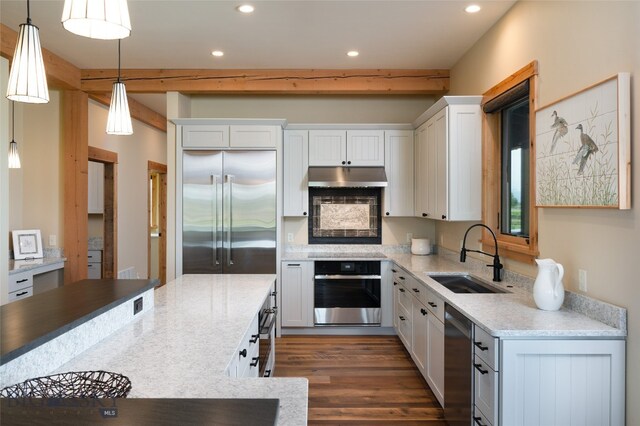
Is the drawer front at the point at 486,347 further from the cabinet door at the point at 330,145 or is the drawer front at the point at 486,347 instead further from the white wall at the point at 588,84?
the cabinet door at the point at 330,145

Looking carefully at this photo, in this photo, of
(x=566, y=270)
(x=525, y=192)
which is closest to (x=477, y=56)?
(x=525, y=192)

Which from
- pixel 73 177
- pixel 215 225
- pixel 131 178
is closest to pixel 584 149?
pixel 215 225

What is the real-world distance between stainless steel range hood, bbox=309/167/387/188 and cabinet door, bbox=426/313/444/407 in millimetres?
1899

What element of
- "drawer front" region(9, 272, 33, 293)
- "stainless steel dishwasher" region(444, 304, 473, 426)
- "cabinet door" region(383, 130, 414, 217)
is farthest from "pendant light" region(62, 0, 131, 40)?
"cabinet door" region(383, 130, 414, 217)

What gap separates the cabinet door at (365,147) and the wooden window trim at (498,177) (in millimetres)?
1439

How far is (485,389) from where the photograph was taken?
206 cm

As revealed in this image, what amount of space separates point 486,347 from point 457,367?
1.66ft

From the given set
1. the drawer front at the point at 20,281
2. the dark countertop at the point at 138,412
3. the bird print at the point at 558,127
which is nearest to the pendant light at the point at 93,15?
the dark countertop at the point at 138,412

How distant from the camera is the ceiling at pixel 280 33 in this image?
→ 316cm

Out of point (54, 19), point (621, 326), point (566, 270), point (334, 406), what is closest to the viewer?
point (621, 326)

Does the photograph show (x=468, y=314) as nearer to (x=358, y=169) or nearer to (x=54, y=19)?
(x=358, y=169)

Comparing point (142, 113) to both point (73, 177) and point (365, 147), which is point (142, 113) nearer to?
point (73, 177)

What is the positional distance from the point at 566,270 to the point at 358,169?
8.77 ft

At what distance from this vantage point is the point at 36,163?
4555 mm
